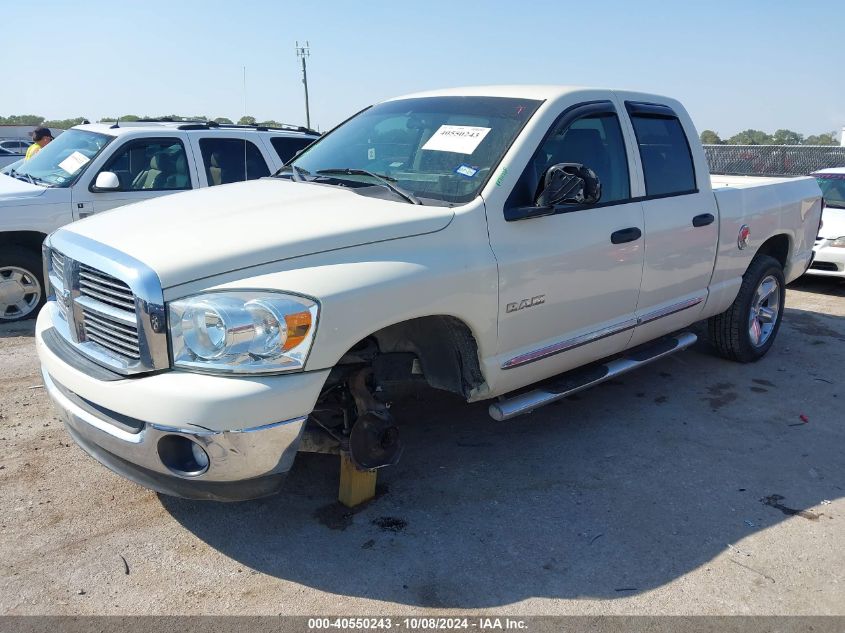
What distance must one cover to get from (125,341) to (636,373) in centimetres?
405

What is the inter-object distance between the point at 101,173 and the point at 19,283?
129 cm

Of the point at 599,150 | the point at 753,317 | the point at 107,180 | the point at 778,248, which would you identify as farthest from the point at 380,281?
the point at 107,180

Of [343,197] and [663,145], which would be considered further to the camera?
[663,145]

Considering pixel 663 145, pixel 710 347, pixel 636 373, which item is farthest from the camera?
pixel 710 347

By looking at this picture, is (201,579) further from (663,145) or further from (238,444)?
(663,145)

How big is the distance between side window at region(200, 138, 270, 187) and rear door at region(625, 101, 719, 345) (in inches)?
166

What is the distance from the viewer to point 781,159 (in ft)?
53.5

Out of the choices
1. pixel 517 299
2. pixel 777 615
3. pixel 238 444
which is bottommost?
pixel 777 615

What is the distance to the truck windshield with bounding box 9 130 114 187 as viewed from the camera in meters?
6.98

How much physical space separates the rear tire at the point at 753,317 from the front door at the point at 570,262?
1724 millimetres

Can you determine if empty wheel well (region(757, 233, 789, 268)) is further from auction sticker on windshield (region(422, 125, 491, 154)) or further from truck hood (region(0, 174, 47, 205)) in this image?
truck hood (region(0, 174, 47, 205))

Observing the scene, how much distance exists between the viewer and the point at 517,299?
355 cm

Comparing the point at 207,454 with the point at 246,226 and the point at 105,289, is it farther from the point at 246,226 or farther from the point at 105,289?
the point at 246,226

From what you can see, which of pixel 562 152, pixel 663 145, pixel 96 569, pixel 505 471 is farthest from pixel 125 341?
pixel 663 145
